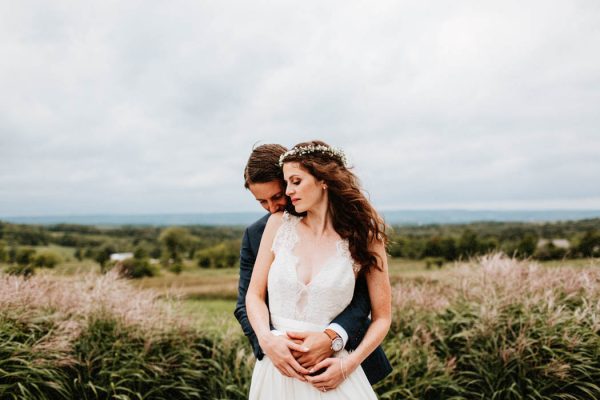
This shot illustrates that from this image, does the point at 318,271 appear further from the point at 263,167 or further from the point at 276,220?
the point at 263,167

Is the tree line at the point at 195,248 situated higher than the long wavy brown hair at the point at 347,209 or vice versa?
the long wavy brown hair at the point at 347,209

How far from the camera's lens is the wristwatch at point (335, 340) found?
2447 mm

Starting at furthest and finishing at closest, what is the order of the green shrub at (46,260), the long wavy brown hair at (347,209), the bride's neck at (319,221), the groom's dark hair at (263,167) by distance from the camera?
→ the green shrub at (46,260)
the groom's dark hair at (263,167)
the bride's neck at (319,221)
the long wavy brown hair at (347,209)

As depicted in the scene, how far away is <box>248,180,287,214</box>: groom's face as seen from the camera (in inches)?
120

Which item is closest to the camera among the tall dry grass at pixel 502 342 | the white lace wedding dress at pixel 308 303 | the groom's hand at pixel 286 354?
the groom's hand at pixel 286 354

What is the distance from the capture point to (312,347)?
2.37 m

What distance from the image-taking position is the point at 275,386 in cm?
264

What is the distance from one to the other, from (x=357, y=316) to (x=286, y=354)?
1.62ft

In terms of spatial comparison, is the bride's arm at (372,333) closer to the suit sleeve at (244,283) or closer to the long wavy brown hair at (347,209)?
the long wavy brown hair at (347,209)

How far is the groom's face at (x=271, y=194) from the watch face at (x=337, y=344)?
39.9 inches

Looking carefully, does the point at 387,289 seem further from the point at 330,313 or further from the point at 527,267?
the point at 527,267

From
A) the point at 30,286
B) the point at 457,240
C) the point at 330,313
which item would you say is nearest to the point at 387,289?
the point at 330,313

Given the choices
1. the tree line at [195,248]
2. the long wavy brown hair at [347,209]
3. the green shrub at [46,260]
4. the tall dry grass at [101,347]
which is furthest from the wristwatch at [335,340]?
the green shrub at [46,260]

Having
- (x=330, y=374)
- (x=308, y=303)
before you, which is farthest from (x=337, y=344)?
(x=308, y=303)
